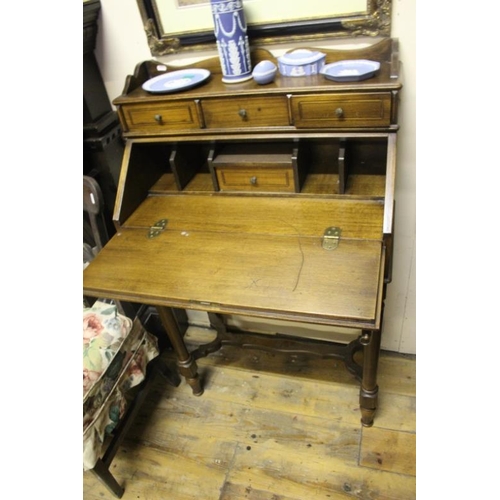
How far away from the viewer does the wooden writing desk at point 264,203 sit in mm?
999

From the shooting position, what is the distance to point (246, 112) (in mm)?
1156

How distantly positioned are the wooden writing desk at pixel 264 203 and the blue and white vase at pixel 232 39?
2.0 inches

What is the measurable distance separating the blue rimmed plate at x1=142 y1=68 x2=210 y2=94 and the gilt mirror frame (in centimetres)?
9

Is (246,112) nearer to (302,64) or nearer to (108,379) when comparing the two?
(302,64)

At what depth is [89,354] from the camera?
1.34 meters

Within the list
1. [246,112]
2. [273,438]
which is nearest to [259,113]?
[246,112]

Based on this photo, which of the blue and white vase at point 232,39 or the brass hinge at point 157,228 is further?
the brass hinge at point 157,228

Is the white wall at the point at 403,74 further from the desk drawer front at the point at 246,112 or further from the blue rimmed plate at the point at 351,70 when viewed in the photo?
the desk drawer front at the point at 246,112

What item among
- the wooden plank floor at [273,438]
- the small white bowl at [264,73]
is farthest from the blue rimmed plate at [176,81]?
the wooden plank floor at [273,438]

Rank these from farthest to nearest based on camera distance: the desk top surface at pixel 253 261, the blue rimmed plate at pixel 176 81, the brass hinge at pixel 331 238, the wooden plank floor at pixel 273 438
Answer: the wooden plank floor at pixel 273 438
the blue rimmed plate at pixel 176 81
the brass hinge at pixel 331 238
the desk top surface at pixel 253 261

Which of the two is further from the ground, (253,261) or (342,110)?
(342,110)

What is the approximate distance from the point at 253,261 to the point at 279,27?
710 mm

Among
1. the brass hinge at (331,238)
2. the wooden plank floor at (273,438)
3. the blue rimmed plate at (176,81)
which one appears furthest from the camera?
the wooden plank floor at (273,438)

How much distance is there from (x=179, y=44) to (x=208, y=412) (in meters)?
1.44
